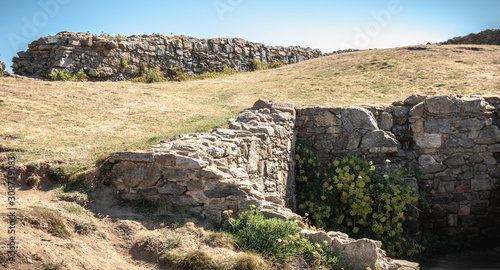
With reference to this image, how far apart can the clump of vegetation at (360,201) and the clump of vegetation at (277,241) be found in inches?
115

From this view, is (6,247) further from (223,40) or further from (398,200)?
(223,40)

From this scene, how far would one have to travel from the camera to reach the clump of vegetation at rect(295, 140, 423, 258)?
332 inches

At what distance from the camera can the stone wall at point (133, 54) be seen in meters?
16.1

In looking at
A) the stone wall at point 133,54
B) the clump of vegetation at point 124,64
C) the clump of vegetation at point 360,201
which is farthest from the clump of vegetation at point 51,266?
the clump of vegetation at point 124,64

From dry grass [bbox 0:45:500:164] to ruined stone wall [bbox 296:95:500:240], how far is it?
102 inches

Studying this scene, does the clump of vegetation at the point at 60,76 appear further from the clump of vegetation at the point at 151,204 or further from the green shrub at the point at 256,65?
the clump of vegetation at the point at 151,204

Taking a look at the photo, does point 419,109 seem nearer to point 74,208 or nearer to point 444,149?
point 444,149

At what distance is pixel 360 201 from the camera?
28.2ft

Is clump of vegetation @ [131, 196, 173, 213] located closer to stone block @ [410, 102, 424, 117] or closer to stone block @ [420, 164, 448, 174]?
stone block @ [420, 164, 448, 174]

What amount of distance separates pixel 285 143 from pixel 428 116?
3.59 metres

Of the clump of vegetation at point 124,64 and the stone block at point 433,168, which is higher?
the clump of vegetation at point 124,64

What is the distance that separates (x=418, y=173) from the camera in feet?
32.2

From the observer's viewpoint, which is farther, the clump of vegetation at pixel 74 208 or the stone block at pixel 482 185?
the stone block at pixel 482 185

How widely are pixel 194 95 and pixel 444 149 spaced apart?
8.51m
